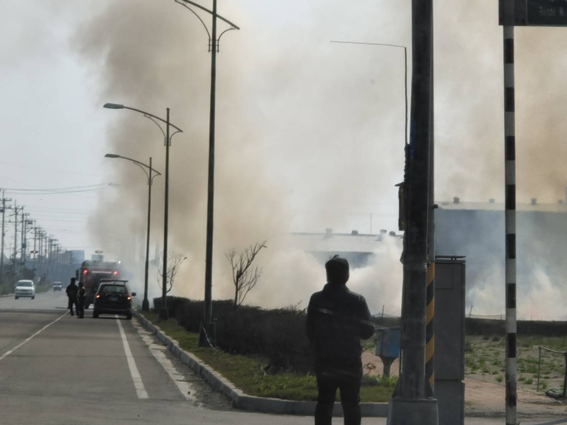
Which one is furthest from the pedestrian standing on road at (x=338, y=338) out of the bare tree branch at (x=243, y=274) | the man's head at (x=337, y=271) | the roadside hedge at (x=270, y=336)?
the bare tree branch at (x=243, y=274)

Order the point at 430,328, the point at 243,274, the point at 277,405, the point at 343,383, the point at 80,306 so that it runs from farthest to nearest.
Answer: the point at 80,306 < the point at 243,274 < the point at 277,405 < the point at 430,328 < the point at 343,383

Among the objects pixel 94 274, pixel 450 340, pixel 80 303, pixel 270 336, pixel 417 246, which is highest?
pixel 94 274

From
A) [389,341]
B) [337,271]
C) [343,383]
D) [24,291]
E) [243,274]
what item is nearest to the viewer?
[343,383]

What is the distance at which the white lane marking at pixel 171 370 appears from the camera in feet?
51.7

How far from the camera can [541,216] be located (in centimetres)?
7112

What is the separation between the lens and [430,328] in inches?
385

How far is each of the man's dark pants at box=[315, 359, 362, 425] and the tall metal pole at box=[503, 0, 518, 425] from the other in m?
1.22

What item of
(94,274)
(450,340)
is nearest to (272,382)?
(450,340)

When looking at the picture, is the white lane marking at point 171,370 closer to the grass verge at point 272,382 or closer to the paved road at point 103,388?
the paved road at point 103,388

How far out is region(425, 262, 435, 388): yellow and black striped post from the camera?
9.78 m

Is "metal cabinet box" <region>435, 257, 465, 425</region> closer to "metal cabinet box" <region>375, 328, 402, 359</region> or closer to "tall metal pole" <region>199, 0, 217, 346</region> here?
"metal cabinet box" <region>375, 328, 402, 359</region>

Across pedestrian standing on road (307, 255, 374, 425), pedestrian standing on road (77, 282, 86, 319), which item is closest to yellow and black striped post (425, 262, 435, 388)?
pedestrian standing on road (307, 255, 374, 425)

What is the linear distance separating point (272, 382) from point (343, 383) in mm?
6755

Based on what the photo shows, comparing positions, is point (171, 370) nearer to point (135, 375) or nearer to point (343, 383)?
point (135, 375)
